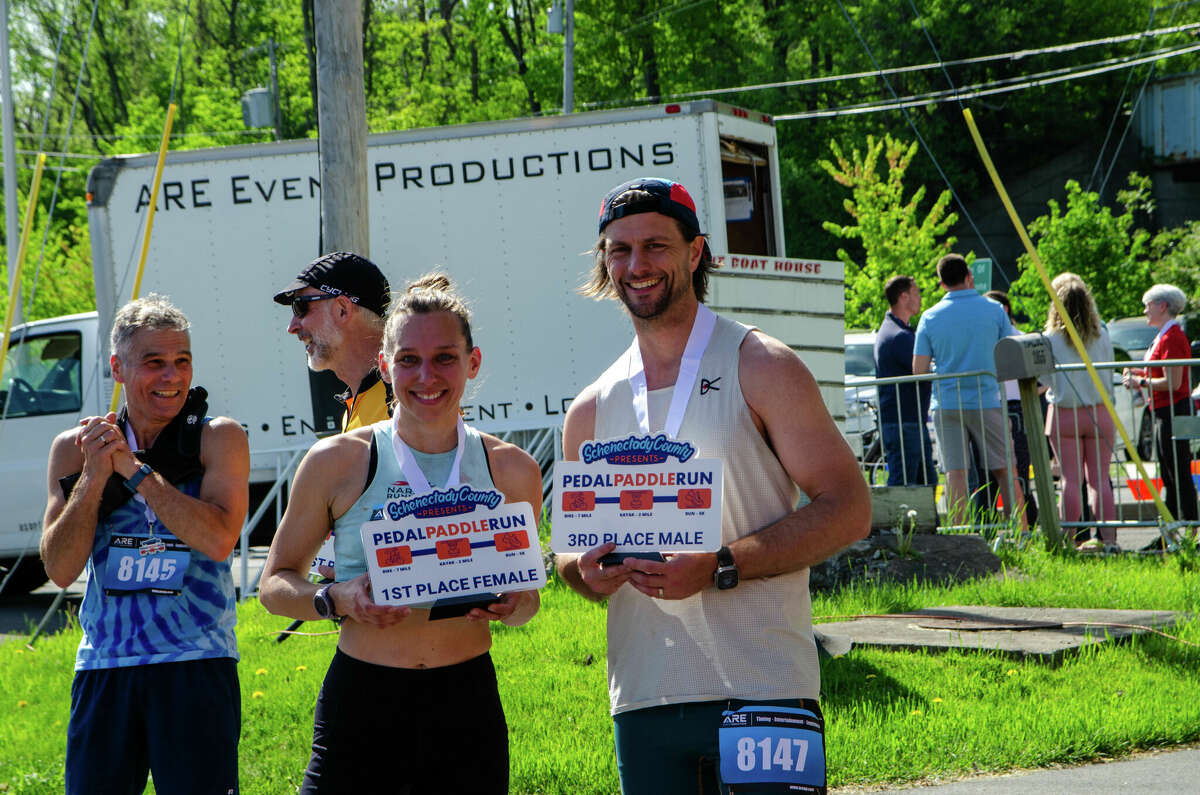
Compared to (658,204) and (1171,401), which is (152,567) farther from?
(1171,401)

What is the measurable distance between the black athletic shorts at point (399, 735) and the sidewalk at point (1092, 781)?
2.27 m

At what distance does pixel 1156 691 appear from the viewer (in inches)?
229

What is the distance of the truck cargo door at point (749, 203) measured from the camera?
464 inches

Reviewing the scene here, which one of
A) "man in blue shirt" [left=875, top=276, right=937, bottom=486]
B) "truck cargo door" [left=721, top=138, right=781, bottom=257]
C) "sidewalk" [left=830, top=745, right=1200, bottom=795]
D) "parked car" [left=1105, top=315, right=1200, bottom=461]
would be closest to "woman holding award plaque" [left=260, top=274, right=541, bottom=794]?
"sidewalk" [left=830, top=745, right=1200, bottom=795]

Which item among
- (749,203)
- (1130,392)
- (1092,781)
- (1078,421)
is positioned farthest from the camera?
(1130,392)

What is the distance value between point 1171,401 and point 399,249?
6234mm

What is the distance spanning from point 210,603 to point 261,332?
27.3 ft

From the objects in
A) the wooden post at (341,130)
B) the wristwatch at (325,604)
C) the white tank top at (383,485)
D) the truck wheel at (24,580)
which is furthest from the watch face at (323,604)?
the truck wheel at (24,580)

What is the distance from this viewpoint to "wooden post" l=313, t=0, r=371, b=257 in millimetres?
7180

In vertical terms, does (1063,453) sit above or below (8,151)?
below

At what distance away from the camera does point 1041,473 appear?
28.8ft

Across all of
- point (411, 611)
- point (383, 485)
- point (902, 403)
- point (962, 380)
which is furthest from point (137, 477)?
point (902, 403)

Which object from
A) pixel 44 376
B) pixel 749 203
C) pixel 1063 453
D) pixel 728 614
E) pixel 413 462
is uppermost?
pixel 749 203

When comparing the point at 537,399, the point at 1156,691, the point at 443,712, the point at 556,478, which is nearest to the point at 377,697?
the point at 443,712
